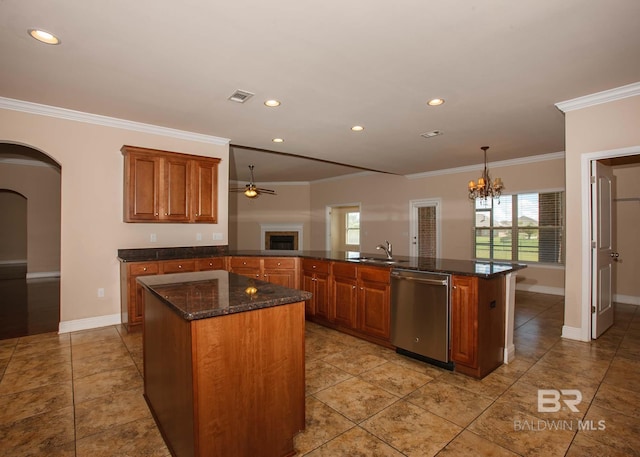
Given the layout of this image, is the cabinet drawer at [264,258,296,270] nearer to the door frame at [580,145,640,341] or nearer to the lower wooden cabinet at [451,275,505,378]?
the lower wooden cabinet at [451,275,505,378]

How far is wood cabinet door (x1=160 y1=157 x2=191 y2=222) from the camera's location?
4316mm

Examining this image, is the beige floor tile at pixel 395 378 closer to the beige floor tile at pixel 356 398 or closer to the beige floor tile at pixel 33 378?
the beige floor tile at pixel 356 398

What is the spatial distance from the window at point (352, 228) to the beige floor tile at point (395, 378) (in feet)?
22.5

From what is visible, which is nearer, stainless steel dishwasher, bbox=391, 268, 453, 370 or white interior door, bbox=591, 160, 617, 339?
stainless steel dishwasher, bbox=391, 268, 453, 370

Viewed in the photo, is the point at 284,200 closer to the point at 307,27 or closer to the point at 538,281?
the point at 538,281

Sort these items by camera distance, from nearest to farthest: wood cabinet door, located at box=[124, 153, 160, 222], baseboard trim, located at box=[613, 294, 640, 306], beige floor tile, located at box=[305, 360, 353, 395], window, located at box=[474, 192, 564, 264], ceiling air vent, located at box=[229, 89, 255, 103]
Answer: beige floor tile, located at box=[305, 360, 353, 395] → ceiling air vent, located at box=[229, 89, 255, 103] → wood cabinet door, located at box=[124, 153, 160, 222] → baseboard trim, located at box=[613, 294, 640, 306] → window, located at box=[474, 192, 564, 264]

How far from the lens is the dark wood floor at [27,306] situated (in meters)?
3.94

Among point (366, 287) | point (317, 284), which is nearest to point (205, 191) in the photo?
point (317, 284)

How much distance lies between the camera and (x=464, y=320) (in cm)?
275

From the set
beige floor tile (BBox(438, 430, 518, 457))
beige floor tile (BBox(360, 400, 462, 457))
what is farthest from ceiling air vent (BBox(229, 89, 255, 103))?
beige floor tile (BBox(438, 430, 518, 457))

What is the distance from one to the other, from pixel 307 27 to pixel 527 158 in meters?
5.72

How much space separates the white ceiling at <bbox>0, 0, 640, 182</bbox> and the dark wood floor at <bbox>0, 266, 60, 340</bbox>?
267cm

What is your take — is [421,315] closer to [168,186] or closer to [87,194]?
[168,186]

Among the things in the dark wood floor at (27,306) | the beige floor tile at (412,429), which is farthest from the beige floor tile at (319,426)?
the dark wood floor at (27,306)
